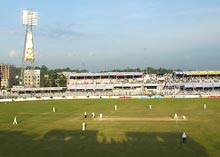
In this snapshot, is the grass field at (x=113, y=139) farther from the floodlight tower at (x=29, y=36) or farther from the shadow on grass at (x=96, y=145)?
the floodlight tower at (x=29, y=36)

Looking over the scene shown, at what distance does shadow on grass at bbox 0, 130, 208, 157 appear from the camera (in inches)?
936

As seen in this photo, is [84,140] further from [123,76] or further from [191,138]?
[123,76]

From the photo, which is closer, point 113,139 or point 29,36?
point 113,139

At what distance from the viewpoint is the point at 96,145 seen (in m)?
26.7

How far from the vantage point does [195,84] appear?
114m

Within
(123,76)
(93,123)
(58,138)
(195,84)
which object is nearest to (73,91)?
(123,76)

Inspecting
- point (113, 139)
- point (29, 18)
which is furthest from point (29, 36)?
point (113, 139)

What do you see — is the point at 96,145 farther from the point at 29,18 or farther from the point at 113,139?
the point at 29,18

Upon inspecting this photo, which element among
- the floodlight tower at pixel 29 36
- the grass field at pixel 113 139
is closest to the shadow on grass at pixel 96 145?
the grass field at pixel 113 139

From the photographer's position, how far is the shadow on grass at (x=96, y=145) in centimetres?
2378

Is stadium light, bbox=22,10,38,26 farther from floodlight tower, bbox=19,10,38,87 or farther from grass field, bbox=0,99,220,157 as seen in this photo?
grass field, bbox=0,99,220,157

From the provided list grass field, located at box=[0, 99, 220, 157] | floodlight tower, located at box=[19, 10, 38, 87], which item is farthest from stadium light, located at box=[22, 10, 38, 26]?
grass field, located at box=[0, 99, 220, 157]

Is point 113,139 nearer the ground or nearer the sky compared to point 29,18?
nearer the ground

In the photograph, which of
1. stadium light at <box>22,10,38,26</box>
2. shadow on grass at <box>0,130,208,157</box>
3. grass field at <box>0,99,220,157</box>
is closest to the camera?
shadow on grass at <box>0,130,208,157</box>
